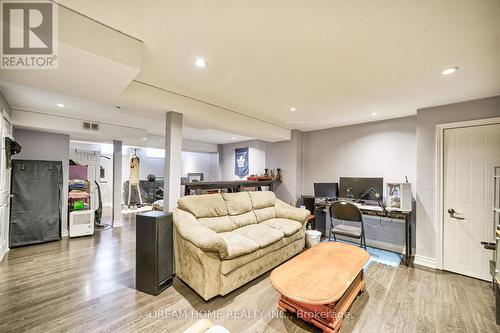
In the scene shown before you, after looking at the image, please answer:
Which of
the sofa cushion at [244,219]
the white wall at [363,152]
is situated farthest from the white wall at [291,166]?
the sofa cushion at [244,219]

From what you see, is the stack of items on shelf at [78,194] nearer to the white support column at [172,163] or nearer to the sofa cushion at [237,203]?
the white support column at [172,163]

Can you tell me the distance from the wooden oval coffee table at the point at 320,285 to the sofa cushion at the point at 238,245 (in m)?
0.51

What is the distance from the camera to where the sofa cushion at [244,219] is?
11.0ft

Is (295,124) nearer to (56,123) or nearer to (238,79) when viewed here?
(238,79)

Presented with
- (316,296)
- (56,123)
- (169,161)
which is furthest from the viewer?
(56,123)

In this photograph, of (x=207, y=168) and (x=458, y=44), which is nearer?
(x=458, y=44)

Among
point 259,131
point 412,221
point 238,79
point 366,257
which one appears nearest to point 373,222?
point 412,221

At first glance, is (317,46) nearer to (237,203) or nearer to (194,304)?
(237,203)

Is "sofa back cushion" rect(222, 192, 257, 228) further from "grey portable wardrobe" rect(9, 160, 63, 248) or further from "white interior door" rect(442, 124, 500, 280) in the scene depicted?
"grey portable wardrobe" rect(9, 160, 63, 248)

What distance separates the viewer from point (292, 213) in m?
3.95

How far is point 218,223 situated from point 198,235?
771mm

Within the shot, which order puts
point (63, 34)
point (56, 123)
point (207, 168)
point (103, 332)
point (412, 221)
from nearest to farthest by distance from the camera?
point (63, 34)
point (103, 332)
point (412, 221)
point (56, 123)
point (207, 168)

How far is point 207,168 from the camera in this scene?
8734 mm

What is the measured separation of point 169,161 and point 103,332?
1904 millimetres
